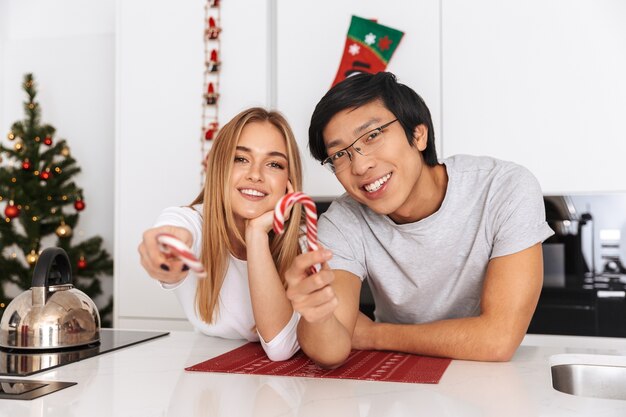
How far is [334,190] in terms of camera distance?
284 cm

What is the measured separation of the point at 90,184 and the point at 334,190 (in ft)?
4.98

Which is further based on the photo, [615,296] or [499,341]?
[615,296]

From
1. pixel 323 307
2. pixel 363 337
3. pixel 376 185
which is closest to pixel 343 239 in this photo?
pixel 376 185

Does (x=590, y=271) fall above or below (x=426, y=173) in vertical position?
below

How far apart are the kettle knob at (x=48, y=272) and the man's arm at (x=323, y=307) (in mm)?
610

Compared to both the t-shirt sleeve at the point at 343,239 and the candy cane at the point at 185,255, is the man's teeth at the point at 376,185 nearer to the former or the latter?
the t-shirt sleeve at the point at 343,239

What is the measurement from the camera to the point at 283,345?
144cm

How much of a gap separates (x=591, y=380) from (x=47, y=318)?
3.94 feet

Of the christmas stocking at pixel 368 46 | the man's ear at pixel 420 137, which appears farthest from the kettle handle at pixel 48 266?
the christmas stocking at pixel 368 46

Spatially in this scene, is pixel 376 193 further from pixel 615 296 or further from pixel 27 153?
pixel 27 153

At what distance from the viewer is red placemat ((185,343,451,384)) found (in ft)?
4.10

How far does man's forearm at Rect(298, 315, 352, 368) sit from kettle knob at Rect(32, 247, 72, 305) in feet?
2.07

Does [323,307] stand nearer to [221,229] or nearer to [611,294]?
[221,229]

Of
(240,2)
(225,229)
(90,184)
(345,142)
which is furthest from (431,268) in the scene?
(90,184)
